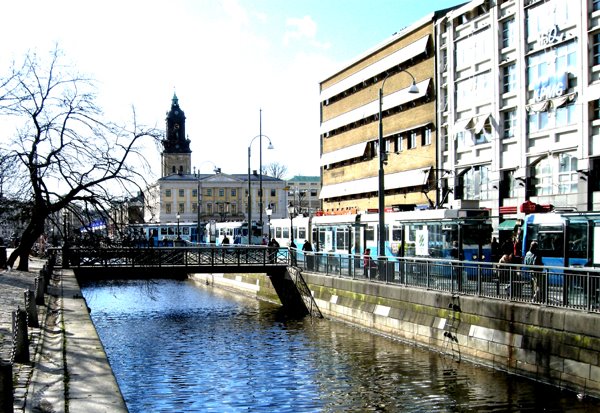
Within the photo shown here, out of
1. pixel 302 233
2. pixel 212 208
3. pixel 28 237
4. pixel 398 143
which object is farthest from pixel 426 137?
pixel 212 208

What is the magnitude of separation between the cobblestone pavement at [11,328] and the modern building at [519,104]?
55.7 feet

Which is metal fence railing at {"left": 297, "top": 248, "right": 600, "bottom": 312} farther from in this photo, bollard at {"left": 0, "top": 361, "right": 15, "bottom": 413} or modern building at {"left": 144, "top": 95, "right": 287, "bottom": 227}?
modern building at {"left": 144, "top": 95, "right": 287, "bottom": 227}

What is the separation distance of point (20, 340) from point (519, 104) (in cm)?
3215

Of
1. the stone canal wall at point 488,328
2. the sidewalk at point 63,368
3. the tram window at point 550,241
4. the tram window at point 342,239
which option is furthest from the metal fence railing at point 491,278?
the sidewalk at point 63,368

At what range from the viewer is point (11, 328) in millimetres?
19078

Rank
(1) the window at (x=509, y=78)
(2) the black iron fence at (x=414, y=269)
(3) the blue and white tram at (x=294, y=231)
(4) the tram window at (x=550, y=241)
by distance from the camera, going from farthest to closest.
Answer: (3) the blue and white tram at (x=294, y=231)
(1) the window at (x=509, y=78)
(4) the tram window at (x=550, y=241)
(2) the black iron fence at (x=414, y=269)

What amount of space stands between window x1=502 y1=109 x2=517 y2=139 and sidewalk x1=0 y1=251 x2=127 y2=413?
26.6 m

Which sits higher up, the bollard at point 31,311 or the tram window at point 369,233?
the tram window at point 369,233

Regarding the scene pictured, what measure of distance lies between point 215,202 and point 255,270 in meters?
101

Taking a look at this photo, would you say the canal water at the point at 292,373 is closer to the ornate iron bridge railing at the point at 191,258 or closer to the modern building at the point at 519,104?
the ornate iron bridge railing at the point at 191,258

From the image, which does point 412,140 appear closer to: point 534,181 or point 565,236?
point 534,181

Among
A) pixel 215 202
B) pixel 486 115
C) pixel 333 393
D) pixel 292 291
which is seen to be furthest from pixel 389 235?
pixel 215 202

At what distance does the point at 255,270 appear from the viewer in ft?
125

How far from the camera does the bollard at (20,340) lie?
13.6m
